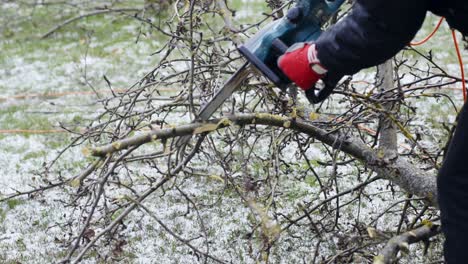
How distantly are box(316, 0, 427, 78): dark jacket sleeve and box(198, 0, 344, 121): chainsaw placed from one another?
0.14 m

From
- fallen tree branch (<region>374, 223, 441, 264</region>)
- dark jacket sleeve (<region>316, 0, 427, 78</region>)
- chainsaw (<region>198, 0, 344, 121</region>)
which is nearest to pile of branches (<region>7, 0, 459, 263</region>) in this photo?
fallen tree branch (<region>374, 223, 441, 264</region>)

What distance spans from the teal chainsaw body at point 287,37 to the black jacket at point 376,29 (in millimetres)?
153

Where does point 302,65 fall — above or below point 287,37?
below

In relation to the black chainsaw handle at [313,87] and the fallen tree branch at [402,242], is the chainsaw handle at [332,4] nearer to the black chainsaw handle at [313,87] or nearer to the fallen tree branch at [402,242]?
the black chainsaw handle at [313,87]

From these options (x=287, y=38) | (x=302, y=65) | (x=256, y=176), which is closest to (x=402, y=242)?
(x=302, y=65)

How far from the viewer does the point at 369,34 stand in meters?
1.85

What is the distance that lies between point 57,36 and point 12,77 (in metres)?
1.76

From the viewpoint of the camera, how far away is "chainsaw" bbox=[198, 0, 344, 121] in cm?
209

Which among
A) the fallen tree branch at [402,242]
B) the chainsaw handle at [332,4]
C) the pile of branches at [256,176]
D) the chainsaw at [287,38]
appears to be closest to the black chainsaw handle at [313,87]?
the chainsaw at [287,38]

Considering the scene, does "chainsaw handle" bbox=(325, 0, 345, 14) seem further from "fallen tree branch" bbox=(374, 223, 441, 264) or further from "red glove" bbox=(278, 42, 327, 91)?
"fallen tree branch" bbox=(374, 223, 441, 264)

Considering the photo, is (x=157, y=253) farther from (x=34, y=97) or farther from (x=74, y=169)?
(x=34, y=97)

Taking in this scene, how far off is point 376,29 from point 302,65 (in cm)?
28

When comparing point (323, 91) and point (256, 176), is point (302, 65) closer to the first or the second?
point (323, 91)

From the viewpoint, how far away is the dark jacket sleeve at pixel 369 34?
5.89 feet
